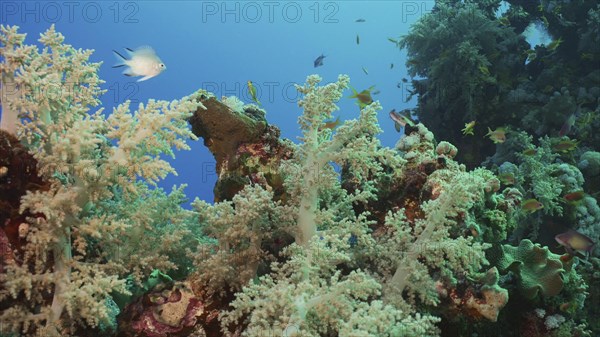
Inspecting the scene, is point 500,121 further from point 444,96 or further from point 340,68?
point 340,68

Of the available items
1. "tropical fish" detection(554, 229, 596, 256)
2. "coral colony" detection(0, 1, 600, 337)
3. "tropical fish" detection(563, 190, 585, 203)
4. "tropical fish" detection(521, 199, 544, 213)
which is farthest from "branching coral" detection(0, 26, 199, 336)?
"tropical fish" detection(563, 190, 585, 203)

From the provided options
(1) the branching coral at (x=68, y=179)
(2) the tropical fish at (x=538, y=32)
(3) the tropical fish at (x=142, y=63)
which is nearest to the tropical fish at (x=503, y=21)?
(2) the tropical fish at (x=538, y=32)

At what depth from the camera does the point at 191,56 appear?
285 ft

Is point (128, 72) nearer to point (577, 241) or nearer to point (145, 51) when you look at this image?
point (145, 51)

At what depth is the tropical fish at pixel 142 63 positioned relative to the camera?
4.39 metres

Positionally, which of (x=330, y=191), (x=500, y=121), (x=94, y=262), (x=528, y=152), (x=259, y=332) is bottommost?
(x=259, y=332)

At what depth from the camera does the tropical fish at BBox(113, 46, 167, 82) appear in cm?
439

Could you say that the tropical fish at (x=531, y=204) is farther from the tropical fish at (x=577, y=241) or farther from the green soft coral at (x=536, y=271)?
the green soft coral at (x=536, y=271)

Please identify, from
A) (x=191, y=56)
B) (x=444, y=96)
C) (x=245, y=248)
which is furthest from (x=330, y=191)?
(x=191, y=56)

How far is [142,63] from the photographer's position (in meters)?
4.50

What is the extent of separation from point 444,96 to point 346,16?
269 ft

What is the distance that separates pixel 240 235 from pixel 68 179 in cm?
132

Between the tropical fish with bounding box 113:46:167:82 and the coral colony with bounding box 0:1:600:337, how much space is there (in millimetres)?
559

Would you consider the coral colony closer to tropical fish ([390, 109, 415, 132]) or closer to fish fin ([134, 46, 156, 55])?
tropical fish ([390, 109, 415, 132])
